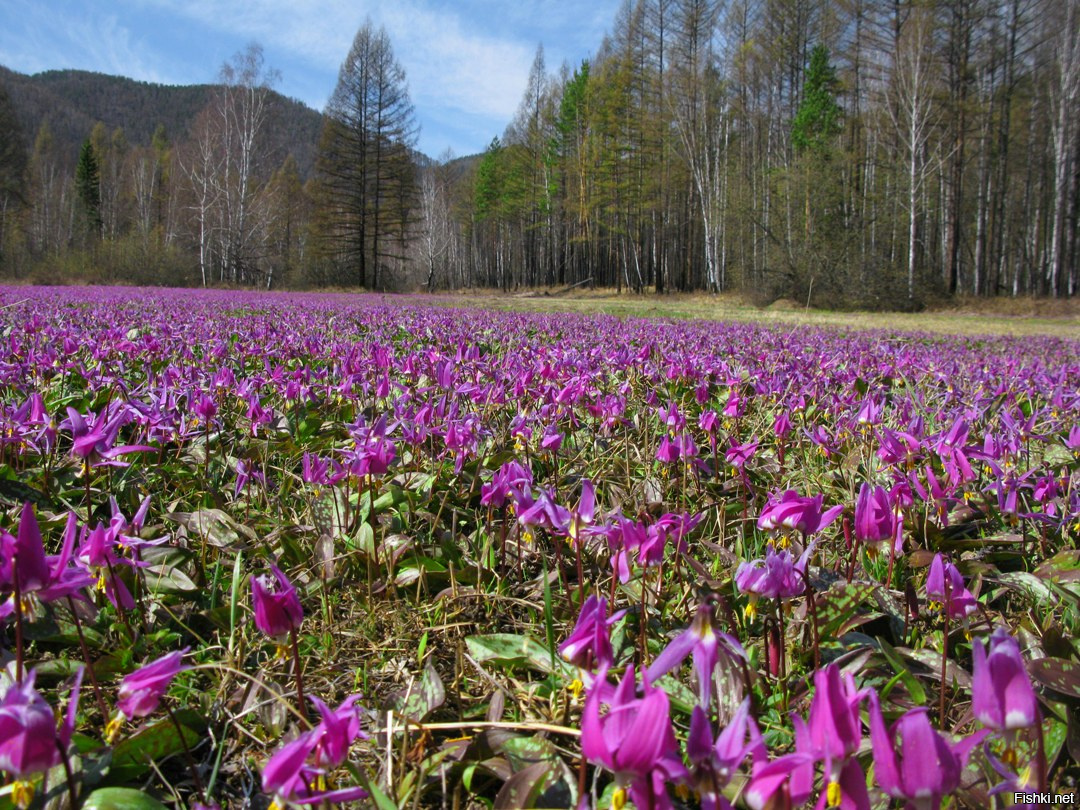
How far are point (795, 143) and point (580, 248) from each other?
19.1 m

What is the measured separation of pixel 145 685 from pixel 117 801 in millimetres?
137

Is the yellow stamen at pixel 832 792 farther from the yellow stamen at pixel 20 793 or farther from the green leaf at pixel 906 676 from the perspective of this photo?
the yellow stamen at pixel 20 793

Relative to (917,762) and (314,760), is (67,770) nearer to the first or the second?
(314,760)

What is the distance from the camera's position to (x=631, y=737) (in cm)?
49

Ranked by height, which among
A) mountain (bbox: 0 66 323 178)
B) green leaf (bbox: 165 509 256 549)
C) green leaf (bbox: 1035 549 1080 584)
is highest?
mountain (bbox: 0 66 323 178)

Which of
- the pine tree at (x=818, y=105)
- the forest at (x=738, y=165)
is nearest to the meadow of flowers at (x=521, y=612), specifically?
the forest at (x=738, y=165)

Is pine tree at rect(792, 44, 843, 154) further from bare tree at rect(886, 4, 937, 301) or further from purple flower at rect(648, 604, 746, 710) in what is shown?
purple flower at rect(648, 604, 746, 710)

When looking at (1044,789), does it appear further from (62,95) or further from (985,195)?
(62,95)

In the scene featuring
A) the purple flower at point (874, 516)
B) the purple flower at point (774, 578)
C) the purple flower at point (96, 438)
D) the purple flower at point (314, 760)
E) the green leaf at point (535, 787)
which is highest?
the purple flower at point (96, 438)

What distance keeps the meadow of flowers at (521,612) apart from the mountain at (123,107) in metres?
111

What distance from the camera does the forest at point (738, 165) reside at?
24.3 metres

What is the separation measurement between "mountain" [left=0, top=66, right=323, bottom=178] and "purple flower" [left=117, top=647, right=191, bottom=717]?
112 meters

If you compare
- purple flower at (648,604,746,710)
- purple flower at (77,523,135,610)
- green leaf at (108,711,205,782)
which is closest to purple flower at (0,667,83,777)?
green leaf at (108,711,205,782)

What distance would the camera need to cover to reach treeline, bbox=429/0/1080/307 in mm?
23562
